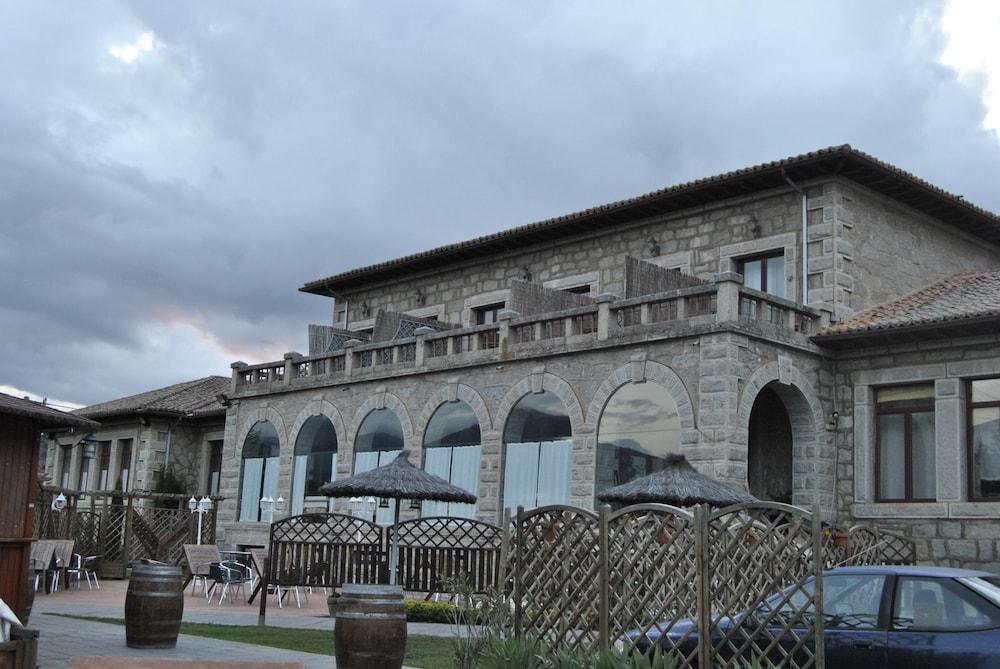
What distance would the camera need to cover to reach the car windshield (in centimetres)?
824

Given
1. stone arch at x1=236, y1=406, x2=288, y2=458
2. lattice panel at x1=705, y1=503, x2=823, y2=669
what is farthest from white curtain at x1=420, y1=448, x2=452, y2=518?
lattice panel at x1=705, y1=503, x2=823, y2=669

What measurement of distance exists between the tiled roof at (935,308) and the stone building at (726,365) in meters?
0.10

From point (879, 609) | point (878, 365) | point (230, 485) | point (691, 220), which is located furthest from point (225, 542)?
point (879, 609)

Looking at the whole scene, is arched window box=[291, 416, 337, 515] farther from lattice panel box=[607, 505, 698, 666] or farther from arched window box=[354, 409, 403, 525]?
lattice panel box=[607, 505, 698, 666]

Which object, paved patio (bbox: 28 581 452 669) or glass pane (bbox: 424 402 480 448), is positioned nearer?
paved patio (bbox: 28 581 452 669)

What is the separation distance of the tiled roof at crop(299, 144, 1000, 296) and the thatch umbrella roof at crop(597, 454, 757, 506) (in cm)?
766

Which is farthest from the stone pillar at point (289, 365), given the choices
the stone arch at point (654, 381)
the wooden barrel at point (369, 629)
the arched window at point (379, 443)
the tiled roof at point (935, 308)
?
the wooden barrel at point (369, 629)

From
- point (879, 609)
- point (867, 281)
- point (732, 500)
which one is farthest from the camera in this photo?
point (867, 281)

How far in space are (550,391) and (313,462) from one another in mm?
7848

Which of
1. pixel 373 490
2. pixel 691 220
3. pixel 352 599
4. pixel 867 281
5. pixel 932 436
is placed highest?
pixel 691 220

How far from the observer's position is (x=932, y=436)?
18672 mm

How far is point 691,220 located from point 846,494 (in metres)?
6.37

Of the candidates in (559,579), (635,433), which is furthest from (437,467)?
(559,579)

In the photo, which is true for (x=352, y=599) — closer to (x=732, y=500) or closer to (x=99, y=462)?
(x=732, y=500)
